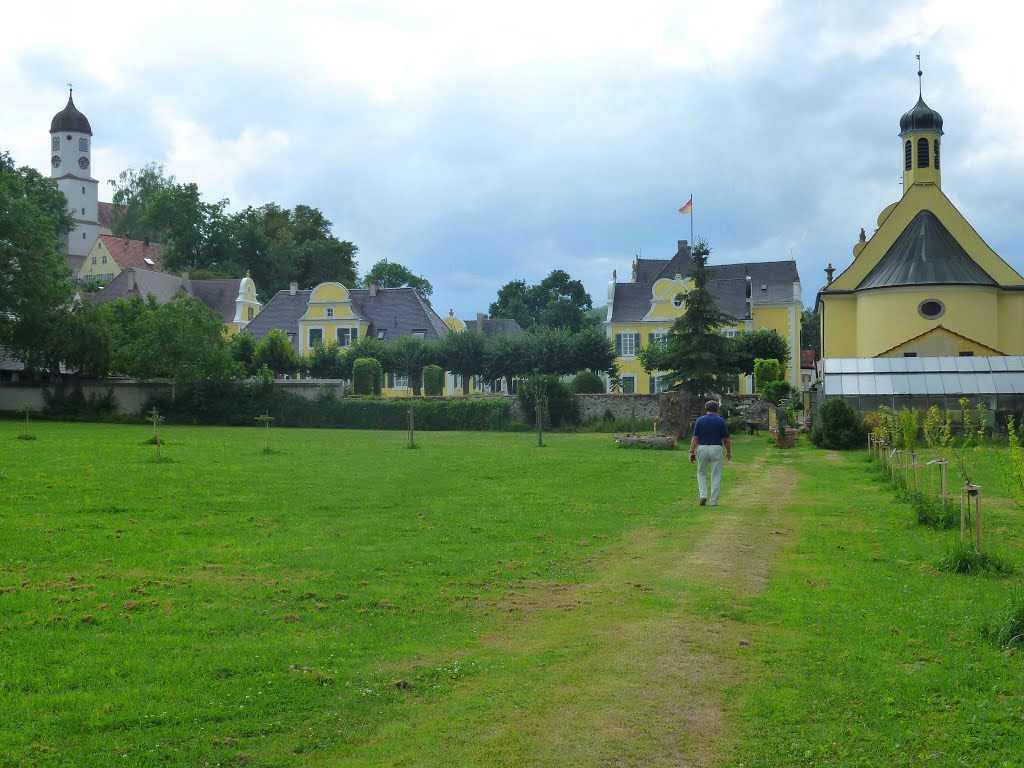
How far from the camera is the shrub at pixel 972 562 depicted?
1136cm

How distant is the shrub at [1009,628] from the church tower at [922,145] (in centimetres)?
4707

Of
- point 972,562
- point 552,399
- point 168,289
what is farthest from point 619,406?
point 168,289

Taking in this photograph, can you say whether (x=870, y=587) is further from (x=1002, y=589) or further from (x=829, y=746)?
(x=829, y=746)

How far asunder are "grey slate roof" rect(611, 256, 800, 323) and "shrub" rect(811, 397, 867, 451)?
37664 millimetres

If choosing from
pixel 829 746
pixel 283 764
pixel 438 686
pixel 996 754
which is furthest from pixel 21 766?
pixel 996 754

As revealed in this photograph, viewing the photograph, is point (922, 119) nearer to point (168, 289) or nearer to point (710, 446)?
point (710, 446)

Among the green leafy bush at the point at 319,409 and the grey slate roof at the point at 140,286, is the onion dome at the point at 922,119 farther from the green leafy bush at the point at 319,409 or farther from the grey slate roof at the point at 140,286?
the grey slate roof at the point at 140,286

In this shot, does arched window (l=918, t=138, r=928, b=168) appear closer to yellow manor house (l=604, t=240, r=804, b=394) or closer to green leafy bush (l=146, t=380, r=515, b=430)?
yellow manor house (l=604, t=240, r=804, b=394)

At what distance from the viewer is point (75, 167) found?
111750mm

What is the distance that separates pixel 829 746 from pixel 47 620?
652cm

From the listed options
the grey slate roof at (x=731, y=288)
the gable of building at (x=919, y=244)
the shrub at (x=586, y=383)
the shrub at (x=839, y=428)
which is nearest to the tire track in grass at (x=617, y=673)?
the shrub at (x=839, y=428)

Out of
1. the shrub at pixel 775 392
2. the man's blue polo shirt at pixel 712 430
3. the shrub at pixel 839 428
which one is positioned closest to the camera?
the man's blue polo shirt at pixel 712 430

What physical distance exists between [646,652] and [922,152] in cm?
5025

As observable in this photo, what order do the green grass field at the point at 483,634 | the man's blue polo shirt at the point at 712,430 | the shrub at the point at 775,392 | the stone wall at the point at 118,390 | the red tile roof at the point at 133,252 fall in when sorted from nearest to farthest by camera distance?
the green grass field at the point at 483,634
the man's blue polo shirt at the point at 712,430
the shrub at the point at 775,392
the stone wall at the point at 118,390
the red tile roof at the point at 133,252
